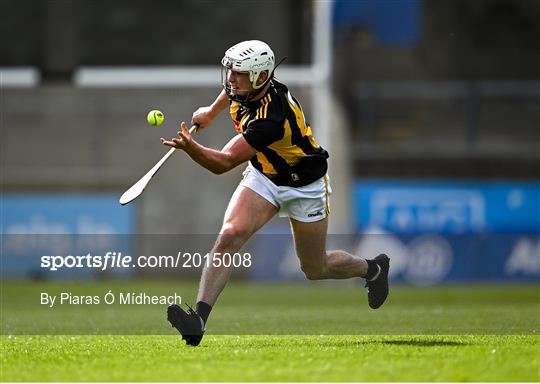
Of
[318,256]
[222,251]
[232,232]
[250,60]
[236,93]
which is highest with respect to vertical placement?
[250,60]

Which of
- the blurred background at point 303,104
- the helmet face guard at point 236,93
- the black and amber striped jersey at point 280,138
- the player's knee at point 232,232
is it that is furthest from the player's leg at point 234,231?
the blurred background at point 303,104

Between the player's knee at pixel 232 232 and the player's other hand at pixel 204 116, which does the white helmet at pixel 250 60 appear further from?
the player's knee at pixel 232 232

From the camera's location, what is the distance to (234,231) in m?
7.56

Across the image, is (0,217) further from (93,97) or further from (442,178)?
(442,178)

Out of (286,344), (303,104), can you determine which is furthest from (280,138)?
(303,104)

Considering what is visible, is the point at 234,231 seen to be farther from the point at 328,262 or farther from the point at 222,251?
the point at 328,262

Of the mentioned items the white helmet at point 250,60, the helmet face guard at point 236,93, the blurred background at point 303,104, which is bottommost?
the blurred background at point 303,104

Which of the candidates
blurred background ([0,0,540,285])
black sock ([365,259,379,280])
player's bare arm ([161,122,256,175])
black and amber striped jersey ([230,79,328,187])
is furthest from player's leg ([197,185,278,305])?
blurred background ([0,0,540,285])

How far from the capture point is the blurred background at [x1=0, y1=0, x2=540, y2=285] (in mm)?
22375

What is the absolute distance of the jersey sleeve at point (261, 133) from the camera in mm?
7555

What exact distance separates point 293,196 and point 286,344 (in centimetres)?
103

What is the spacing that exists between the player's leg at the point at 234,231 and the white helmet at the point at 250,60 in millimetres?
773

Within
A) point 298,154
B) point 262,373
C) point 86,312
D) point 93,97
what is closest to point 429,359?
point 262,373

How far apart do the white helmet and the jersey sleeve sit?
11.7 inches
